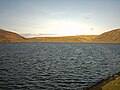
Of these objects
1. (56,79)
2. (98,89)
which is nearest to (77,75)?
(56,79)

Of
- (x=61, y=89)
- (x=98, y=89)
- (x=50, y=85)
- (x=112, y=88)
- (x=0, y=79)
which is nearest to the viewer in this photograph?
(x=112, y=88)

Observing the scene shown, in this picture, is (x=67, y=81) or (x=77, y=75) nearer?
(x=67, y=81)

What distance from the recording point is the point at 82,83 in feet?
96.6

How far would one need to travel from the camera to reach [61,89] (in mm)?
25812

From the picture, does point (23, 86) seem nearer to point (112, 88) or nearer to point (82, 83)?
point (82, 83)

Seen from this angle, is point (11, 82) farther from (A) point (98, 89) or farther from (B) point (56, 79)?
(A) point (98, 89)

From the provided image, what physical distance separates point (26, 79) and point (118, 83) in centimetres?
1826

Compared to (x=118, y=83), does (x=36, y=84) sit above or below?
below

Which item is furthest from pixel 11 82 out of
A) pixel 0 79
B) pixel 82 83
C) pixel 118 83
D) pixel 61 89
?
pixel 118 83

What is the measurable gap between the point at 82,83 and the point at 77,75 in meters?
6.00

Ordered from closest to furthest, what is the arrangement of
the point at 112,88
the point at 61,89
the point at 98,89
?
1. the point at 112,88
2. the point at 98,89
3. the point at 61,89

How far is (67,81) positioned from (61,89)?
Result: 483 centimetres

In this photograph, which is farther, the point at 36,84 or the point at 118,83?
the point at 36,84

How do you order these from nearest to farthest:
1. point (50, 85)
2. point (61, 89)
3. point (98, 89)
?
point (98, 89) → point (61, 89) → point (50, 85)
